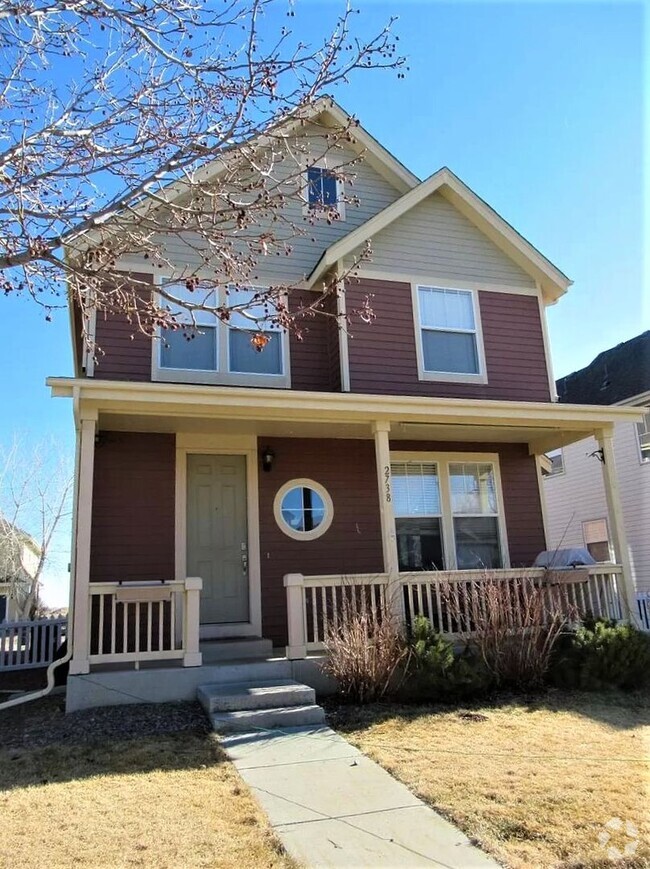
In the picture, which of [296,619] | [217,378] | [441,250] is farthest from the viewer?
Answer: [441,250]

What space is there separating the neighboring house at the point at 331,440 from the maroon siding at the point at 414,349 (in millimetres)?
30

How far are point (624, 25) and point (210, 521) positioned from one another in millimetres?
6797

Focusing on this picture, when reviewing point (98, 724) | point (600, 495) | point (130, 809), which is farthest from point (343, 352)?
point (600, 495)

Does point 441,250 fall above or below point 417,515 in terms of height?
above

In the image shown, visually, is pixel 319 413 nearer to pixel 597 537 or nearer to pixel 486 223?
pixel 486 223

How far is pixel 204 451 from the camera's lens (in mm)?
8945

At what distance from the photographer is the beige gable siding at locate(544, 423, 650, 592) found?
1569 centimetres

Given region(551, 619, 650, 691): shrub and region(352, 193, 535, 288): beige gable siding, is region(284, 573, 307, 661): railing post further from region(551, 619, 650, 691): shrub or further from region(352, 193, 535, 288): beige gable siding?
region(352, 193, 535, 288): beige gable siding

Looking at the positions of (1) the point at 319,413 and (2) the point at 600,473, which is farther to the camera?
(2) the point at 600,473

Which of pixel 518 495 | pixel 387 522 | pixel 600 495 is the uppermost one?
pixel 600 495

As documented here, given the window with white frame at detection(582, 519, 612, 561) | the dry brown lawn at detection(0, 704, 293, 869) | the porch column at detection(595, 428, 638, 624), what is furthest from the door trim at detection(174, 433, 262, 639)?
the window with white frame at detection(582, 519, 612, 561)

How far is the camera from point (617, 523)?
8.80 metres

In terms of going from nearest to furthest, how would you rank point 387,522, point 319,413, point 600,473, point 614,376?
point 387,522, point 319,413, point 600,473, point 614,376

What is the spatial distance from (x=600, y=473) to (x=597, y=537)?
1.65m
